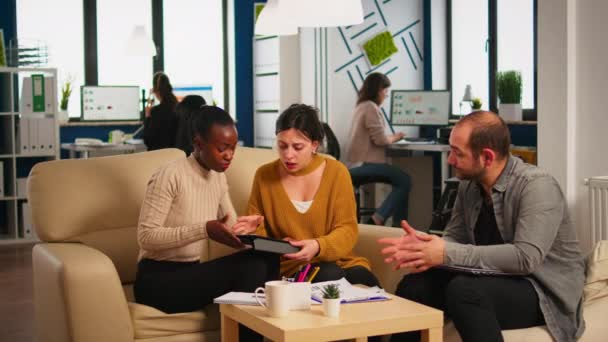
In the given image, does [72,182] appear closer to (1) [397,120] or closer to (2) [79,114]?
(1) [397,120]

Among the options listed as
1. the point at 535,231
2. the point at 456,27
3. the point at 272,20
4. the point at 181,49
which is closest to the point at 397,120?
the point at 456,27

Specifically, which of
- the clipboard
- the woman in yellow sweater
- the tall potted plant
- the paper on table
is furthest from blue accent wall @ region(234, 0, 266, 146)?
the paper on table

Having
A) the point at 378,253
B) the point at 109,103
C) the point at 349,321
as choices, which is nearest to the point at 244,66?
the point at 109,103

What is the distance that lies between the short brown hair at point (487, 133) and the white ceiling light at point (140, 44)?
6.30m

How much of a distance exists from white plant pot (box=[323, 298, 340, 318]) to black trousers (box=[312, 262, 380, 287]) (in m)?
0.59

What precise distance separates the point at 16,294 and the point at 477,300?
3.53 m

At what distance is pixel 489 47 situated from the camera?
7.80m

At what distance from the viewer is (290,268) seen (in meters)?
3.20

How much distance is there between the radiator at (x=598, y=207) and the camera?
4.20 m

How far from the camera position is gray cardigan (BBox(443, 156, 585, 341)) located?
2.64m

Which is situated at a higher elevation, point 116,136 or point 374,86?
point 374,86

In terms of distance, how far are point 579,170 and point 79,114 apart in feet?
18.9

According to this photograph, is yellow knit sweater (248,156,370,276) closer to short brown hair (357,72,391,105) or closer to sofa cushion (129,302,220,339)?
sofa cushion (129,302,220,339)

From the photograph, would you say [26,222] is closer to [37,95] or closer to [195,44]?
[37,95]
